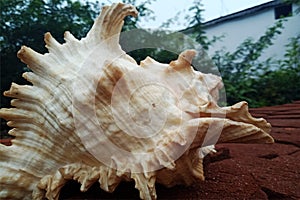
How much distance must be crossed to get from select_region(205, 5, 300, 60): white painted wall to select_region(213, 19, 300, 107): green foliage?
0.10m

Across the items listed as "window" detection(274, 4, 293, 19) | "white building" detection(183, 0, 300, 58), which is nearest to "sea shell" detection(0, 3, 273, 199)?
Answer: "white building" detection(183, 0, 300, 58)

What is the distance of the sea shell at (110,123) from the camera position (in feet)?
1.43

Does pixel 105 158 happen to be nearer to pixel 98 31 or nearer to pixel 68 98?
pixel 68 98

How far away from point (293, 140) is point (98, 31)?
0.52 m

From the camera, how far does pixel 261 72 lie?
2.64 metres

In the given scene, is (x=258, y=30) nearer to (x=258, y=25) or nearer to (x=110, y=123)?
(x=258, y=25)

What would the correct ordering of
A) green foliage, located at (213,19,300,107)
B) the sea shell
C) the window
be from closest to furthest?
the sea shell
green foliage, located at (213,19,300,107)
the window

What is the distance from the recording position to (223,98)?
0.77m

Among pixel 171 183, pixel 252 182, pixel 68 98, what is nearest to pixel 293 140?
pixel 252 182

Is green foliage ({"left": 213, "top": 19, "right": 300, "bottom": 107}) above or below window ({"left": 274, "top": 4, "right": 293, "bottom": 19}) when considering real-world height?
below

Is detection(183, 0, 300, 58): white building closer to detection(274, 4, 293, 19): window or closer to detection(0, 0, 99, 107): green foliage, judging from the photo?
detection(274, 4, 293, 19): window

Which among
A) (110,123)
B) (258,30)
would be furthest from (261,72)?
(110,123)

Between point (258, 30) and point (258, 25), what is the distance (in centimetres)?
5

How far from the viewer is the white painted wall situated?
→ 2.75m
